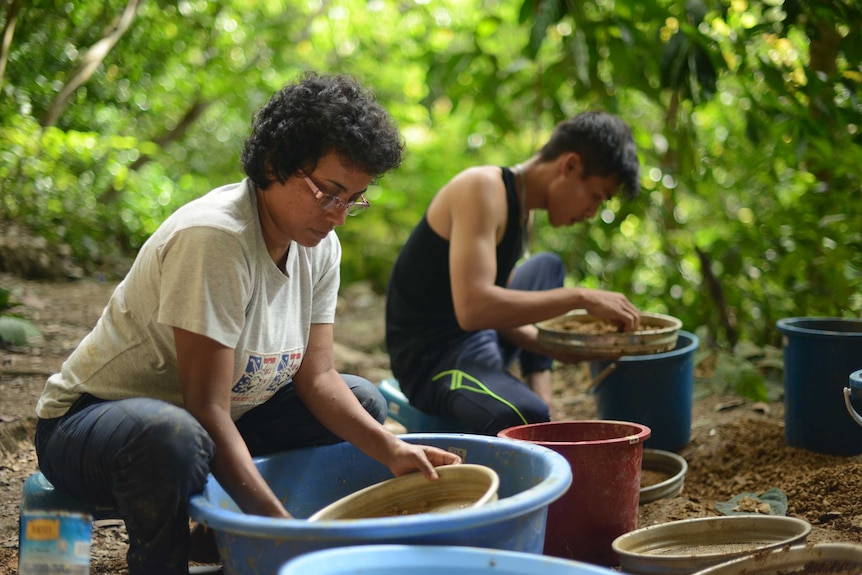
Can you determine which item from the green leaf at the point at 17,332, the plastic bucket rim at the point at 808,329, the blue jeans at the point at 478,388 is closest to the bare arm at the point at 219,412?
the blue jeans at the point at 478,388

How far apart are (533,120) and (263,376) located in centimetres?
299

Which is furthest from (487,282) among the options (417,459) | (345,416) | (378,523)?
(378,523)

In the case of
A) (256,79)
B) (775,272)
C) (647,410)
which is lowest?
(647,410)

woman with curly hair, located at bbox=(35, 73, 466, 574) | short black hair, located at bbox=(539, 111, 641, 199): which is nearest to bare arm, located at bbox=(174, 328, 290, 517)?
woman with curly hair, located at bbox=(35, 73, 466, 574)

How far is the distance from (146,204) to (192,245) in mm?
4762

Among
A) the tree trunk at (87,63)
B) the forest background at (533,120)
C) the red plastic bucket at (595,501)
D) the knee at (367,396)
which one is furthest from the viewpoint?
the tree trunk at (87,63)

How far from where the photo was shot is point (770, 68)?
10.4 feet

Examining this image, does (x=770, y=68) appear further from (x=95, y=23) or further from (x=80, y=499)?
(x=95, y=23)

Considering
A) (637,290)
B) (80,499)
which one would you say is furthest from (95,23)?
(80,499)

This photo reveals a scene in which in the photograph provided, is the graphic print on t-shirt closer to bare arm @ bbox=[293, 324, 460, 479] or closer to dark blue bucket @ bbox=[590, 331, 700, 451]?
bare arm @ bbox=[293, 324, 460, 479]

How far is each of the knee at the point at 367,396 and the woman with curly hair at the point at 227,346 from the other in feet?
0.30

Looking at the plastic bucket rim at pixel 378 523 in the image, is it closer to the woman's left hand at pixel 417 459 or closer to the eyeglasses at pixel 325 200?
the woman's left hand at pixel 417 459

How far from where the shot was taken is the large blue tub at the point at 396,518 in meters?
1.18

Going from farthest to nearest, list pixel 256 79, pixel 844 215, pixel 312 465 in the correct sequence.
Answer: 1. pixel 256 79
2. pixel 844 215
3. pixel 312 465
